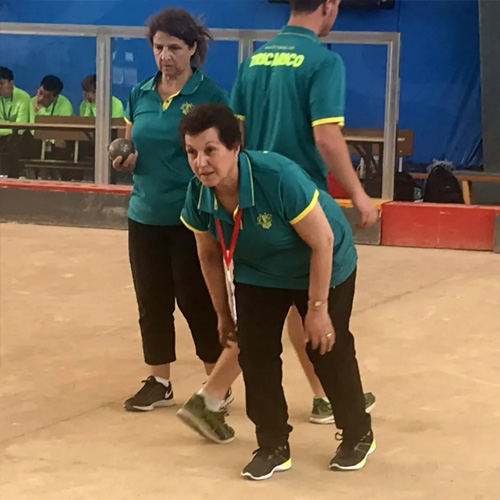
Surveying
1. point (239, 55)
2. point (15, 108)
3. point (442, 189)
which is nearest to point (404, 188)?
point (442, 189)

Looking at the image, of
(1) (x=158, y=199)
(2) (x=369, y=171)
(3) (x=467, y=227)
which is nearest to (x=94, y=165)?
(2) (x=369, y=171)

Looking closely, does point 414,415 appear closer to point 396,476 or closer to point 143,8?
point 396,476

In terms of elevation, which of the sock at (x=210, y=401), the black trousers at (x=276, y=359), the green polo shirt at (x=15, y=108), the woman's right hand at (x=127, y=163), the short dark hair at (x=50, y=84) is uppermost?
the short dark hair at (x=50, y=84)

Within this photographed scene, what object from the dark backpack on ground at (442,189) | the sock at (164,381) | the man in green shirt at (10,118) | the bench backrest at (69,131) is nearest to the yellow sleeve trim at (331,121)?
the sock at (164,381)

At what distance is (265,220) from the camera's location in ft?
10.3

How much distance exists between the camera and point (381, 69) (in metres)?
13.3

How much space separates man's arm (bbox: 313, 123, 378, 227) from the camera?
3516mm

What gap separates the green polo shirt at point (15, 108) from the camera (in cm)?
1130

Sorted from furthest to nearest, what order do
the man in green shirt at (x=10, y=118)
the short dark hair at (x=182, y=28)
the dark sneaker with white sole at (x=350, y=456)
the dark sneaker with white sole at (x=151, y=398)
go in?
the man in green shirt at (x=10, y=118) → the dark sneaker with white sole at (x=151, y=398) → the short dark hair at (x=182, y=28) → the dark sneaker with white sole at (x=350, y=456)

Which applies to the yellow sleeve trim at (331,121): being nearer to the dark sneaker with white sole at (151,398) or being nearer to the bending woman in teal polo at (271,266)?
the bending woman in teal polo at (271,266)

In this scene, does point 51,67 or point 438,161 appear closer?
point 438,161

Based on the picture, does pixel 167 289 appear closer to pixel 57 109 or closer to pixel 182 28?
pixel 182 28

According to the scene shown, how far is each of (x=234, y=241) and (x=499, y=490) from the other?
114 centimetres

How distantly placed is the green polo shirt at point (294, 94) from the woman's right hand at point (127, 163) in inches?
19.5
